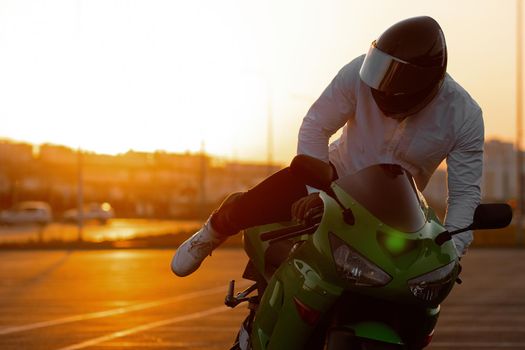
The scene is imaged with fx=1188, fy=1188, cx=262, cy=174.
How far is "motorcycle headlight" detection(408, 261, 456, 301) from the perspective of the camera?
4.28 metres

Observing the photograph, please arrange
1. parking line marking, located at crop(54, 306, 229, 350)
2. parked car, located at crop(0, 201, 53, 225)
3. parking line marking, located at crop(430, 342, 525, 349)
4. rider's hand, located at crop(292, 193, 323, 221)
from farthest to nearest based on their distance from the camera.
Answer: parked car, located at crop(0, 201, 53, 225)
parking line marking, located at crop(430, 342, 525, 349)
parking line marking, located at crop(54, 306, 229, 350)
rider's hand, located at crop(292, 193, 323, 221)

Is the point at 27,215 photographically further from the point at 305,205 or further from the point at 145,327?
the point at 305,205

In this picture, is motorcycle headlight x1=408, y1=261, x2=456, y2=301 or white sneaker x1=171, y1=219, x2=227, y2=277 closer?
motorcycle headlight x1=408, y1=261, x2=456, y2=301

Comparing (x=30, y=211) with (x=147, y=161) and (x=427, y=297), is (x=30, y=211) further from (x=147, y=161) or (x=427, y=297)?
(x=427, y=297)

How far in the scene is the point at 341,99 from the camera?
525 cm

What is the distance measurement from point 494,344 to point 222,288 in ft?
27.7

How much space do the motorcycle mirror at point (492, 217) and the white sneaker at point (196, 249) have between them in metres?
1.70

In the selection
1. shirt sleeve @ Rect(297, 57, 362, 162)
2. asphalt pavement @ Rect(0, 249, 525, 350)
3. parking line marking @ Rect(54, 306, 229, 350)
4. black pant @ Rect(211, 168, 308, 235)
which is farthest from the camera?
asphalt pavement @ Rect(0, 249, 525, 350)

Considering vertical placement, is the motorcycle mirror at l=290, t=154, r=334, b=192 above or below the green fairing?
above

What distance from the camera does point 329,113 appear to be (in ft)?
17.4

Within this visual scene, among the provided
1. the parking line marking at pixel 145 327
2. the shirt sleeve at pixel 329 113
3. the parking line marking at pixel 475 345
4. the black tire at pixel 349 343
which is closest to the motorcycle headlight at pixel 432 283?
the black tire at pixel 349 343

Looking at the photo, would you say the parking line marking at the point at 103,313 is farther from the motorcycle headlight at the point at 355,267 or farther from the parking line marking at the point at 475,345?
the motorcycle headlight at the point at 355,267

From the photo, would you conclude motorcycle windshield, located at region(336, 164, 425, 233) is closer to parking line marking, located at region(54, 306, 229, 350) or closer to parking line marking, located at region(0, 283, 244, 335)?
parking line marking, located at region(54, 306, 229, 350)

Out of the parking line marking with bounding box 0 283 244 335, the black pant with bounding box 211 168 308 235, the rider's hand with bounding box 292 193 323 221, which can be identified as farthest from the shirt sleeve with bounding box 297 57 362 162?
A: the parking line marking with bounding box 0 283 244 335
